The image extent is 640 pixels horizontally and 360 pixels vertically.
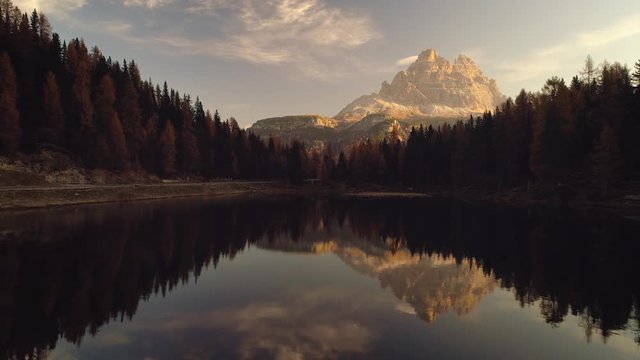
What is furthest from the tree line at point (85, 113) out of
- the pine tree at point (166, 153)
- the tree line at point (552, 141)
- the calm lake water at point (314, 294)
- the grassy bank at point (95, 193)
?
the tree line at point (552, 141)

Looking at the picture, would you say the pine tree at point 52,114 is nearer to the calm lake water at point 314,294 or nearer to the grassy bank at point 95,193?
the grassy bank at point 95,193

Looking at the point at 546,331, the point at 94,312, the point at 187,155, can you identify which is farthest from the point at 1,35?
the point at 546,331

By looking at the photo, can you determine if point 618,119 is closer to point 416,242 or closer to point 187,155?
point 416,242

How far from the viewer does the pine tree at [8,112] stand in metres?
76.9

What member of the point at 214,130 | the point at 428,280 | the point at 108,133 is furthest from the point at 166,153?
the point at 428,280

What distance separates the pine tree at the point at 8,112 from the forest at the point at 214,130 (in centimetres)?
21

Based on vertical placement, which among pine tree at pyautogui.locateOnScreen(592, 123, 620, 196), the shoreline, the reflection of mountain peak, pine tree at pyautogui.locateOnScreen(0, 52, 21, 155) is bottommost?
the reflection of mountain peak

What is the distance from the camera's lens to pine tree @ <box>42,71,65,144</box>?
297ft

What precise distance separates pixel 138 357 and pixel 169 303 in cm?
675

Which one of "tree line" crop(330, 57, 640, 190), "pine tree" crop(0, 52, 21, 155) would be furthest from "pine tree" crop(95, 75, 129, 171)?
"tree line" crop(330, 57, 640, 190)

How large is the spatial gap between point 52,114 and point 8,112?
12.9m

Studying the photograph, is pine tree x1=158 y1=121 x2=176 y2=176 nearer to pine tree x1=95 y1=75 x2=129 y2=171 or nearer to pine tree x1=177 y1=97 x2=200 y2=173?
pine tree x1=177 y1=97 x2=200 y2=173

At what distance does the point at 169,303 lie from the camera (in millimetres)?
21031

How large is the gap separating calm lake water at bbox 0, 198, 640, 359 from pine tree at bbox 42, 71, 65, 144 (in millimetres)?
54224
